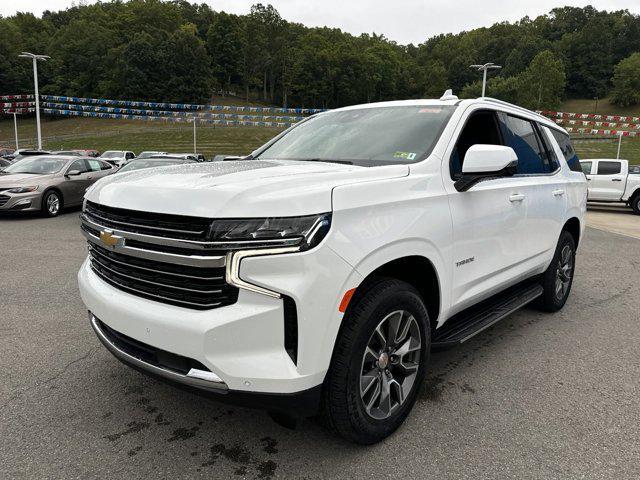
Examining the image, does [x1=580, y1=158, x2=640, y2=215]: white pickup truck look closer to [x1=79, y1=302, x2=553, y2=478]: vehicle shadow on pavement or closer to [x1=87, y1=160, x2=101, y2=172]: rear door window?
[x1=87, y1=160, x2=101, y2=172]: rear door window

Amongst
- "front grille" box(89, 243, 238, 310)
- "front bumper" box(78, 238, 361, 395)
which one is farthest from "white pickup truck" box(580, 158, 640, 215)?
"front grille" box(89, 243, 238, 310)

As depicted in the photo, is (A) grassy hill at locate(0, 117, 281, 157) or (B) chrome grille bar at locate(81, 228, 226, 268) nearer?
(B) chrome grille bar at locate(81, 228, 226, 268)

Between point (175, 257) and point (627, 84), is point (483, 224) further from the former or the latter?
point (627, 84)

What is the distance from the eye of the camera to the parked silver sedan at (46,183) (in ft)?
35.9

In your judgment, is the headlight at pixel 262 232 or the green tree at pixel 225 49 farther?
the green tree at pixel 225 49

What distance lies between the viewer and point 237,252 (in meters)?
2.10

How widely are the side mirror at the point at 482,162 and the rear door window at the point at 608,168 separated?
646 inches

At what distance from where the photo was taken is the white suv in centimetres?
212

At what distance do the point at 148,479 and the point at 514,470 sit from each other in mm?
1817

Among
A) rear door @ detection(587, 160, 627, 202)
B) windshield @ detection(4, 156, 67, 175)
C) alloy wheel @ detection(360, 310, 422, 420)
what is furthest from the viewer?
rear door @ detection(587, 160, 627, 202)

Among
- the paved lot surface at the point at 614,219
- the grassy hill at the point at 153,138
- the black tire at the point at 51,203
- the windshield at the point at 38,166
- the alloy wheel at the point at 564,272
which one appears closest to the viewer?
the alloy wheel at the point at 564,272

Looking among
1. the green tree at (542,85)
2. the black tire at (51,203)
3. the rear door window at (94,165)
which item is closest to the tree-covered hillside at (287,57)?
the green tree at (542,85)

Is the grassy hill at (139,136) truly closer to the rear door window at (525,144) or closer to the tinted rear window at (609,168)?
the tinted rear window at (609,168)

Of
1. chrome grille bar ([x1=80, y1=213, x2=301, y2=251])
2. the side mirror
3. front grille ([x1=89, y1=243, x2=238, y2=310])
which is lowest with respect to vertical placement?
front grille ([x1=89, y1=243, x2=238, y2=310])
